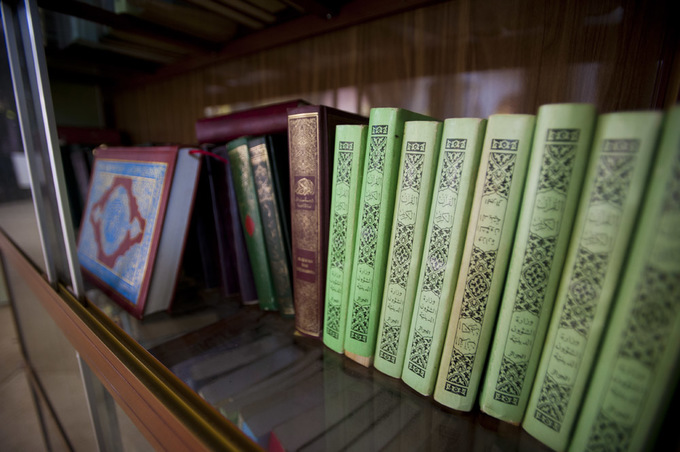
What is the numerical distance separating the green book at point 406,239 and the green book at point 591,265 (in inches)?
4.7

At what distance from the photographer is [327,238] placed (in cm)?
41

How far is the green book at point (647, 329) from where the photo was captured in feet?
0.63

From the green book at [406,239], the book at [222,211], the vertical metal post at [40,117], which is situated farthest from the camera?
the book at [222,211]

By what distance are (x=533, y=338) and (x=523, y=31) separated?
1.22ft

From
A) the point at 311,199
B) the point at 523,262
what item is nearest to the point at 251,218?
the point at 311,199

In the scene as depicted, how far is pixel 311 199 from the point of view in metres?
0.40

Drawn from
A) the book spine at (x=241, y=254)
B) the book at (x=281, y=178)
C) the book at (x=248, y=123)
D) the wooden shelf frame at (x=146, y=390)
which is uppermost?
the book at (x=248, y=123)

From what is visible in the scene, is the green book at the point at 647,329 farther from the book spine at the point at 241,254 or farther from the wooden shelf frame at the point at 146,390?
the book spine at the point at 241,254

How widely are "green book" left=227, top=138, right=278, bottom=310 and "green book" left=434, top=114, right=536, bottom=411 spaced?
0.30 m

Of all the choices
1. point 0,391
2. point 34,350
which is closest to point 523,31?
point 34,350

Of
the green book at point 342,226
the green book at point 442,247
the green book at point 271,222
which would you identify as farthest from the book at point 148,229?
the green book at point 442,247

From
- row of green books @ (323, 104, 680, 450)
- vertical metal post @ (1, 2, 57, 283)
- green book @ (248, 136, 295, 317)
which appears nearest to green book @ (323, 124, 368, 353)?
row of green books @ (323, 104, 680, 450)

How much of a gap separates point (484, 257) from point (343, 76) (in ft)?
1.48

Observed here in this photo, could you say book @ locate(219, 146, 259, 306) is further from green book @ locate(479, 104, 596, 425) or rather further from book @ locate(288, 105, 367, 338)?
green book @ locate(479, 104, 596, 425)
